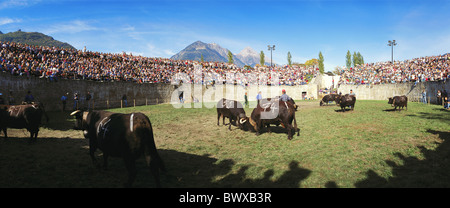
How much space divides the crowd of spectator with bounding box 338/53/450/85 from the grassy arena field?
27486 millimetres

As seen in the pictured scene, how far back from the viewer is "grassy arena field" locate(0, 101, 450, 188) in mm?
5703

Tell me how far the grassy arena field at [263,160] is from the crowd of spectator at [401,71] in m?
27.5

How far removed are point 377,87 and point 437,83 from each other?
12.8 metres

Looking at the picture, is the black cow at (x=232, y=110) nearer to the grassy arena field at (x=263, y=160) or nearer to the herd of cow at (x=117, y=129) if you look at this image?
the grassy arena field at (x=263, y=160)

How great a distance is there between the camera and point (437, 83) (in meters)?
24.8

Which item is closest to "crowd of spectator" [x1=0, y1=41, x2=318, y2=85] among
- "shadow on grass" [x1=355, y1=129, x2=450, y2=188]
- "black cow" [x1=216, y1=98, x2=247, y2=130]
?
"black cow" [x1=216, y1=98, x2=247, y2=130]

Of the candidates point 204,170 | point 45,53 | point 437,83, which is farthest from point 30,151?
→ point 437,83

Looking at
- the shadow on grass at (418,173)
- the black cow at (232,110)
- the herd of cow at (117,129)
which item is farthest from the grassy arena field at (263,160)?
the black cow at (232,110)

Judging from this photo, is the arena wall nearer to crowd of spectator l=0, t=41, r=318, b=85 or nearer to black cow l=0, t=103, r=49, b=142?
crowd of spectator l=0, t=41, r=318, b=85

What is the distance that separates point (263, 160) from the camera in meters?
7.50

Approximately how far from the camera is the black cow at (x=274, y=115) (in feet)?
33.5

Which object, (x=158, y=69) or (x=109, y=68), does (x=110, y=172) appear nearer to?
(x=109, y=68)

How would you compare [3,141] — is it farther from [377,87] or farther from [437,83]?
[377,87]

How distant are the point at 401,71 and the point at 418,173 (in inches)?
1682
